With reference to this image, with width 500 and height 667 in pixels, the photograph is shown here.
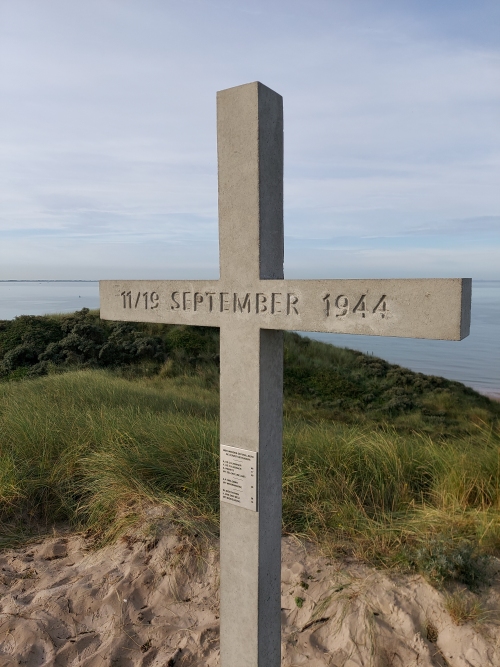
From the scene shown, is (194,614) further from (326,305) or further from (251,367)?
(326,305)

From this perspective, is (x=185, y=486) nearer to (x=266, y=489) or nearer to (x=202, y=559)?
(x=202, y=559)

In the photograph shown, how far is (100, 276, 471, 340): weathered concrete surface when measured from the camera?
1889 mm

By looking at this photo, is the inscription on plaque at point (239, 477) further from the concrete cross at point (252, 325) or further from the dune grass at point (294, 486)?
the dune grass at point (294, 486)

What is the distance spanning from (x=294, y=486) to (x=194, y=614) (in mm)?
1229

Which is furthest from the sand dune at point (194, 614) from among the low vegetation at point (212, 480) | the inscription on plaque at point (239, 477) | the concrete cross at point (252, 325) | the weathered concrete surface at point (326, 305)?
the weathered concrete surface at point (326, 305)

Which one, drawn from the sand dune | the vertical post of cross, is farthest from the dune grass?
the vertical post of cross

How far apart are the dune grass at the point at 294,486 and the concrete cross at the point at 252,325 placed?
112 centimetres

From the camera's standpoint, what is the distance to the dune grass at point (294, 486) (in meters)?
3.47

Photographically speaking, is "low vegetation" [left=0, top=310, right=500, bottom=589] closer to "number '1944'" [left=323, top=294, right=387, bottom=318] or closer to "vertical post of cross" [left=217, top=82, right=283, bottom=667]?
"vertical post of cross" [left=217, top=82, right=283, bottom=667]

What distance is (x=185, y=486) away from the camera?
14.3 feet

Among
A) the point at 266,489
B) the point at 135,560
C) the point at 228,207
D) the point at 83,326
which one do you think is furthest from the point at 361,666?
the point at 83,326

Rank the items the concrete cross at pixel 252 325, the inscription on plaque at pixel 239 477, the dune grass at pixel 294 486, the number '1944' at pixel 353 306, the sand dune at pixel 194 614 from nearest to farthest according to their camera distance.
Answer: the number '1944' at pixel 353 306 < the concrete cross at pixel 252 325 < the inscription on plaque at pixel 239 477 < the sand dune at pixel 194 614 < the dune grass at pixel 294 486

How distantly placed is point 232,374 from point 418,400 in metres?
10.6

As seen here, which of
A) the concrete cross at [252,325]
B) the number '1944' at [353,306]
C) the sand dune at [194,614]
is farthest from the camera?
the sand dune at [194,614]
